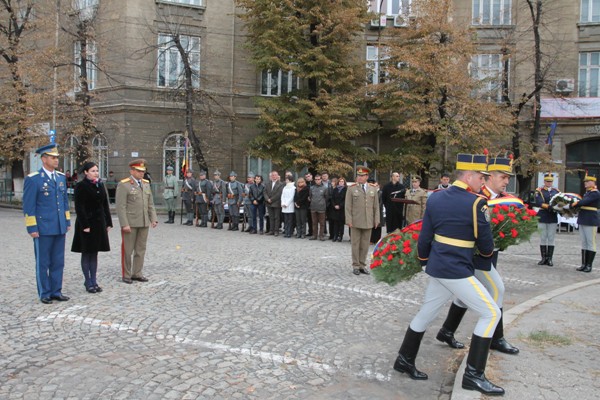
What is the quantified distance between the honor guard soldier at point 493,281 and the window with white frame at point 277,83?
2583 centimetres

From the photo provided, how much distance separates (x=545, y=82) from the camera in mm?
26203

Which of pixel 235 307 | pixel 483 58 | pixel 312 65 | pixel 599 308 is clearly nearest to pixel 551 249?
pixel 599 308

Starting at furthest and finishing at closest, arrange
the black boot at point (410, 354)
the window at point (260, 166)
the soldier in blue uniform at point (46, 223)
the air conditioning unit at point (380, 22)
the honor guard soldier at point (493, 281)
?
the window at point (260, 166) < the air conditioning unit at point (380, 22) < the soldier in blue uniform at point (46, 223) < the honor guard soldier at point (493, 281) < the black boot at point (410, 354)

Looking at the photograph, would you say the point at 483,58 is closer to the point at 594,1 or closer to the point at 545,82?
the point at 545,82

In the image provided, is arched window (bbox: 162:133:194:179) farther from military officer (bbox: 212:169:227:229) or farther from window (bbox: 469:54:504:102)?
window (bbox: 469:54:504:102)

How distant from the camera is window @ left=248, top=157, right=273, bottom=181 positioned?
3144 centimetres

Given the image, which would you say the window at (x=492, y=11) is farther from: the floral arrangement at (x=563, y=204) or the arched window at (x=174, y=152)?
the floral arrangement at (x=563, y=204)

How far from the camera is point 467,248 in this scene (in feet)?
15.8

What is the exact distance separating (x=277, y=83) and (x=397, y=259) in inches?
1055

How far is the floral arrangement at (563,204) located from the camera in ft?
38.6

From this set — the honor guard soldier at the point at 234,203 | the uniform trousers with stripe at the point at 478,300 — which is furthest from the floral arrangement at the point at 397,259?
the honor guard soldier at the point at 234,203

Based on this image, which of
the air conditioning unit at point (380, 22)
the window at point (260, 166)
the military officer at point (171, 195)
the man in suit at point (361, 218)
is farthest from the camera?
the window at point (260, 166)

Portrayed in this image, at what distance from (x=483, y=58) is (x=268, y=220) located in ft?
58.5

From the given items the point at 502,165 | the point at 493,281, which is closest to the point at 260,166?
the point at 502,165
